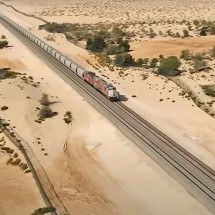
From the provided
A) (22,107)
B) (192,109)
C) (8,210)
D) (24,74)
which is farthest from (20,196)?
(24,74)

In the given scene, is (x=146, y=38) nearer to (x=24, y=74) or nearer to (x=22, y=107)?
(x=24, y=74)

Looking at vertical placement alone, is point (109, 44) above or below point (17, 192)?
below

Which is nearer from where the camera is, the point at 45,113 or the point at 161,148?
the point at 161,148

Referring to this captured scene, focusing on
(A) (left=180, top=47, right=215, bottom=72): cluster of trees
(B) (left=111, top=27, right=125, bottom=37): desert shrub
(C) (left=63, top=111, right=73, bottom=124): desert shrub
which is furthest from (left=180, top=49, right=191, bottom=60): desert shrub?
(C) (left=63, top=111, right=73, bottom=124): desert shrub

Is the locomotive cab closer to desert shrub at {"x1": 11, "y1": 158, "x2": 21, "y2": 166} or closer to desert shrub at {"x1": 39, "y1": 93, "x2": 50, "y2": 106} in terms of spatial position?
desert shrub at {"x1": 39, "y1": 93, "x2": 50, "y2": 106}

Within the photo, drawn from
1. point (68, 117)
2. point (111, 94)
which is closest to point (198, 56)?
point (111, 94)

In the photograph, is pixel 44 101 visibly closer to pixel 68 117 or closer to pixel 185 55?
pixel 68 117
